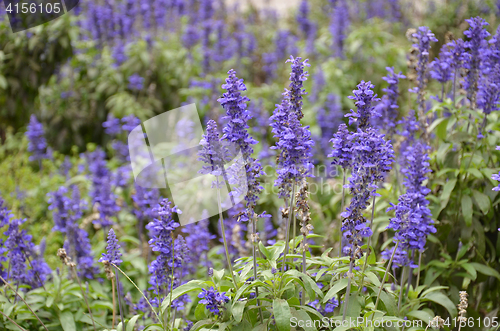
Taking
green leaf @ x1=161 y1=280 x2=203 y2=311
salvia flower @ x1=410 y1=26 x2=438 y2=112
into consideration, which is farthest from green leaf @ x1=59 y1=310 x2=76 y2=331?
salvia flower @ x1=410 y1=26 x2=438 y2=112

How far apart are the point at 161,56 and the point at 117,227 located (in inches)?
198

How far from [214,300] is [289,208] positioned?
70cm

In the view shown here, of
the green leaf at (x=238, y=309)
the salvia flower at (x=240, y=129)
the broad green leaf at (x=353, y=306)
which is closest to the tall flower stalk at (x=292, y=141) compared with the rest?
the salvia flower at (x=240, y=129)

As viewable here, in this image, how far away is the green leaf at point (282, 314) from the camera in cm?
253

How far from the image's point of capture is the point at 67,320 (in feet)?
12.1

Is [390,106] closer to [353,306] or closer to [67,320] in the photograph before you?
[353,306]

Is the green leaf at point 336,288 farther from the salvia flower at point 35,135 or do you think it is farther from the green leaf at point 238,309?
the salvia flower at point 35,135

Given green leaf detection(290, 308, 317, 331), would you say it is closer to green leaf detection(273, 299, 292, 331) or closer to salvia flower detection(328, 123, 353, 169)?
green leaf detection(273, 299, 292, 331)

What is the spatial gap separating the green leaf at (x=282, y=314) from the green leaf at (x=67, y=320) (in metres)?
1.93

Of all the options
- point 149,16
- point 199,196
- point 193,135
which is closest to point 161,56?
point 149,16

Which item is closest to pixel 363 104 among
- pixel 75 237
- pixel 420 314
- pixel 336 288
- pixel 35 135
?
pixel 336 288

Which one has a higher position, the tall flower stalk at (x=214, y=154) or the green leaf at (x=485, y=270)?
the tall flower stalk at (x=214, y=154)

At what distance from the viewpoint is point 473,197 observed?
3.99m

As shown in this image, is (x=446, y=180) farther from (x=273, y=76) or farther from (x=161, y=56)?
(x=161, y=56)
